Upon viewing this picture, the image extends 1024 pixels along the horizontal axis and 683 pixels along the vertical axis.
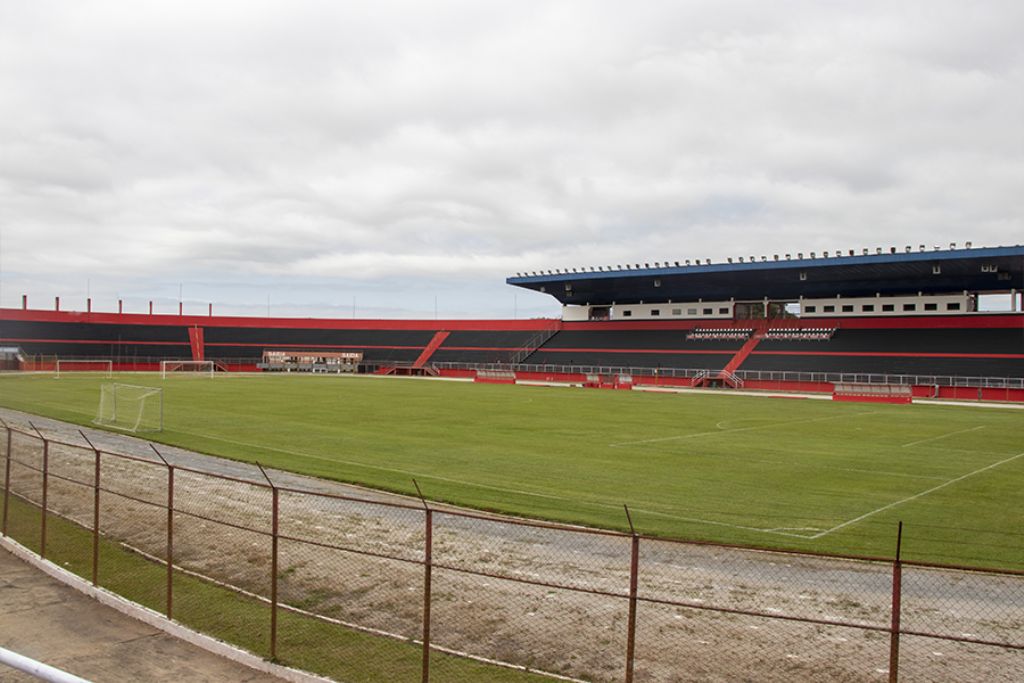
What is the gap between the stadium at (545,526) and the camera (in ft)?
28.5

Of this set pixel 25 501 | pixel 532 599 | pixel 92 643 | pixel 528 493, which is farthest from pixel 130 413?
pixel 532 599

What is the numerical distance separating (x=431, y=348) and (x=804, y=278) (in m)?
48.3

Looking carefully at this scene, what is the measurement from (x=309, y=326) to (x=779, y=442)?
91.8 metres

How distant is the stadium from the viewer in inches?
341

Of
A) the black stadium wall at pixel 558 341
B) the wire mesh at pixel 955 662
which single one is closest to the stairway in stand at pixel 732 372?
the black stadium wall at pixel 558 341

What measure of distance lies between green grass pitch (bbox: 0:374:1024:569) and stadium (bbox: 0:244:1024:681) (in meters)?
0.13

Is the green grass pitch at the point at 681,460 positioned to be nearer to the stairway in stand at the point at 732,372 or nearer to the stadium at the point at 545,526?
the stadium at the point at 545,526

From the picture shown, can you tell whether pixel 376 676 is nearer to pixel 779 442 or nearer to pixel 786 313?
pixel 779 442

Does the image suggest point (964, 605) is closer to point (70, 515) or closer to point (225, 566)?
point (225, 566)


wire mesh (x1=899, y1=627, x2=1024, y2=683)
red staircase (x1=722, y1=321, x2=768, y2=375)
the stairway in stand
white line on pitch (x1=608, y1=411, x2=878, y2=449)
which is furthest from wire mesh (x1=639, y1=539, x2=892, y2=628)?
red staircase (x1=722, y1=321, x2=768, y2=375)

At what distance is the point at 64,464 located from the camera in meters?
20.8

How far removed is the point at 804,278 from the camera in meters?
76.9

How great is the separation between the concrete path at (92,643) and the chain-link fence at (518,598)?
1.33ft

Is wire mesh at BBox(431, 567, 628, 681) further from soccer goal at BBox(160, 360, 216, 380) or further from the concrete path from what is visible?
soccer goal at BBox(160, 360, 216, 380)
